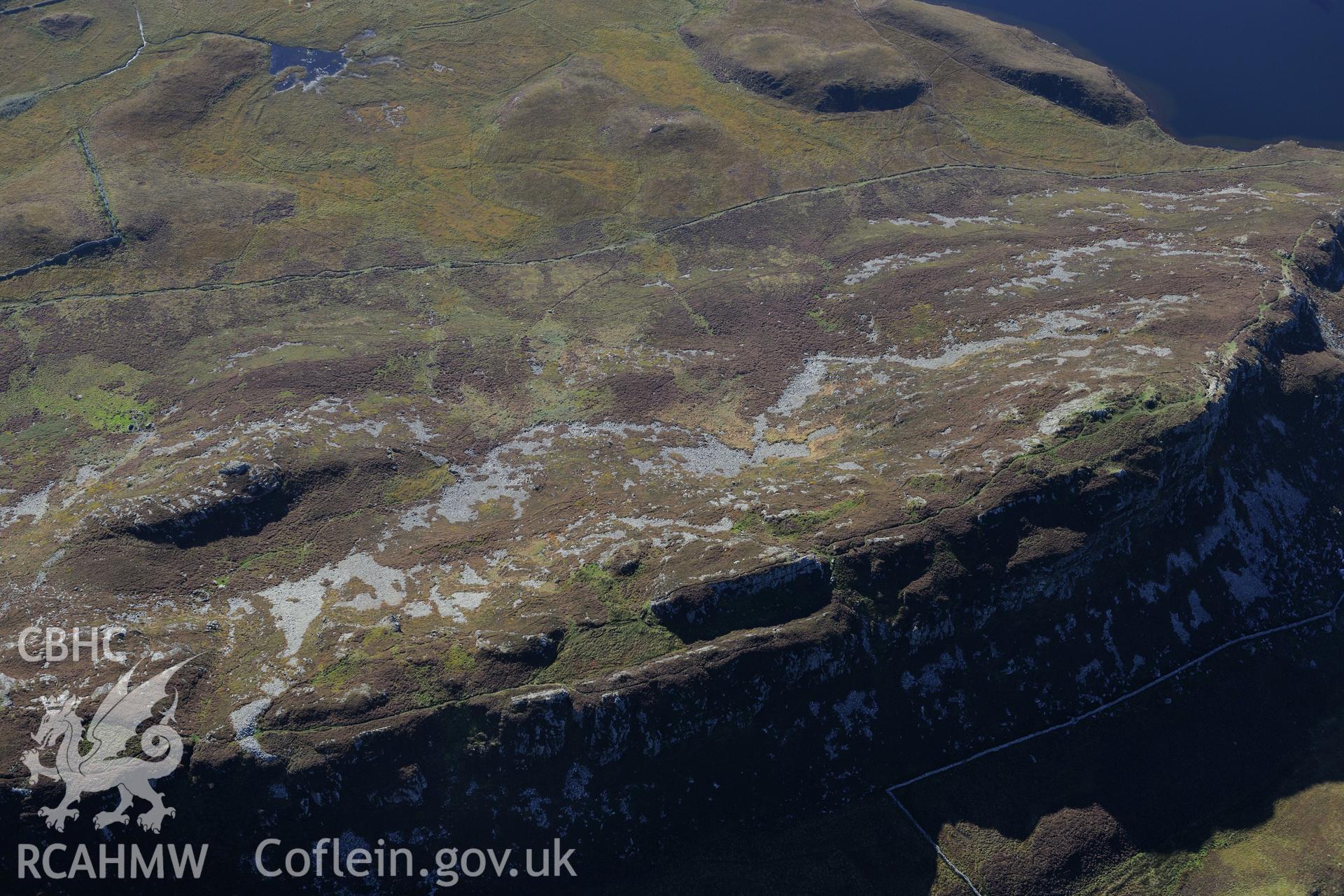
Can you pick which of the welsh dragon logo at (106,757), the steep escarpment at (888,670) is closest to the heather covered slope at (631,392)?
the steep escarpment at (888,670)

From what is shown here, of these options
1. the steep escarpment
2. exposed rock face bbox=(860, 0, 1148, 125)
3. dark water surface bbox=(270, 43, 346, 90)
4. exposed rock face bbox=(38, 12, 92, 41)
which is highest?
exposed rock face bbox=(38, 12, 92, 41)

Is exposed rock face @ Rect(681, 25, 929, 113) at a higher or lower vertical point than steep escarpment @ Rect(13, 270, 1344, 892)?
higher

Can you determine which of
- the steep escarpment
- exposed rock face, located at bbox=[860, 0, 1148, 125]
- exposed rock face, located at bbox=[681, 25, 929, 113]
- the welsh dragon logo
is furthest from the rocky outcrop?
Result: exposed rock face, located at bbox=[860, 0, 1148, 125]

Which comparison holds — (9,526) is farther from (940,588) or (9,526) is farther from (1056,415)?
(1056,415)

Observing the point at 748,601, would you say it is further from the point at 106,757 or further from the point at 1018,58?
the point at 1018,58

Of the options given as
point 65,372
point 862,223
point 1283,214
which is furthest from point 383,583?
point 1283,214

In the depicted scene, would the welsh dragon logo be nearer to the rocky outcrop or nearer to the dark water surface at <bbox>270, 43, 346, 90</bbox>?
the rocky outcrop

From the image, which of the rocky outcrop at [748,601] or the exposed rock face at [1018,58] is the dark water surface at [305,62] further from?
the rocky outcrop at [748,601]

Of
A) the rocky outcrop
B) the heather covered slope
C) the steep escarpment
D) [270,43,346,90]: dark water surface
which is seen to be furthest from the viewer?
[270,43,346,90]: dark water surface
